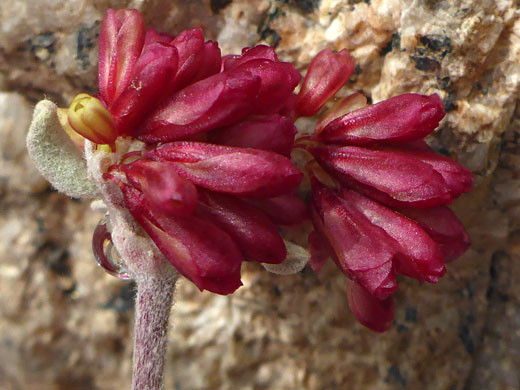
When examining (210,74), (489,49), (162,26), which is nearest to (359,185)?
(210,74)

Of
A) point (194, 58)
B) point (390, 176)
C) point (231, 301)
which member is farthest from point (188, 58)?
point (231, 301)

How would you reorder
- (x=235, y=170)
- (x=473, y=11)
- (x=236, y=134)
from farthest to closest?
1. (x=473, y=11)
2. (x=236, y=134)
3. (x=235, y=170)

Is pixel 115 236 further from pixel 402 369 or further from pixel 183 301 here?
pixel 402 369

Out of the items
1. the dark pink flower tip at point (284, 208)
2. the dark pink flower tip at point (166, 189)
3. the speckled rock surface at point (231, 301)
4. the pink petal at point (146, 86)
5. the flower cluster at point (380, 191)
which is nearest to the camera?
the dark pink flower tip at point (166, 189)

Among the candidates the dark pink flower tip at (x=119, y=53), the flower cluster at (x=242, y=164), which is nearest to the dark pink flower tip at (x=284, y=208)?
the flower cluster at (x=242, y=164)

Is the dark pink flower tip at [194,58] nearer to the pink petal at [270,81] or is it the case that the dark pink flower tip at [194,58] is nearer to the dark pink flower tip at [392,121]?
the pink petal at [270,81]

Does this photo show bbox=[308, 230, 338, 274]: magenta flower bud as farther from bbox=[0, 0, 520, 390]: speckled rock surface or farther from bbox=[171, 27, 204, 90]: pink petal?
bbox=[171, 27, 204, 90]: pink petal

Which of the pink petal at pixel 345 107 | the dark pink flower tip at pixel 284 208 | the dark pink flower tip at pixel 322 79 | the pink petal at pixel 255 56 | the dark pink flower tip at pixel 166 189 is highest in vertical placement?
the pink petal at pixel 255 56
